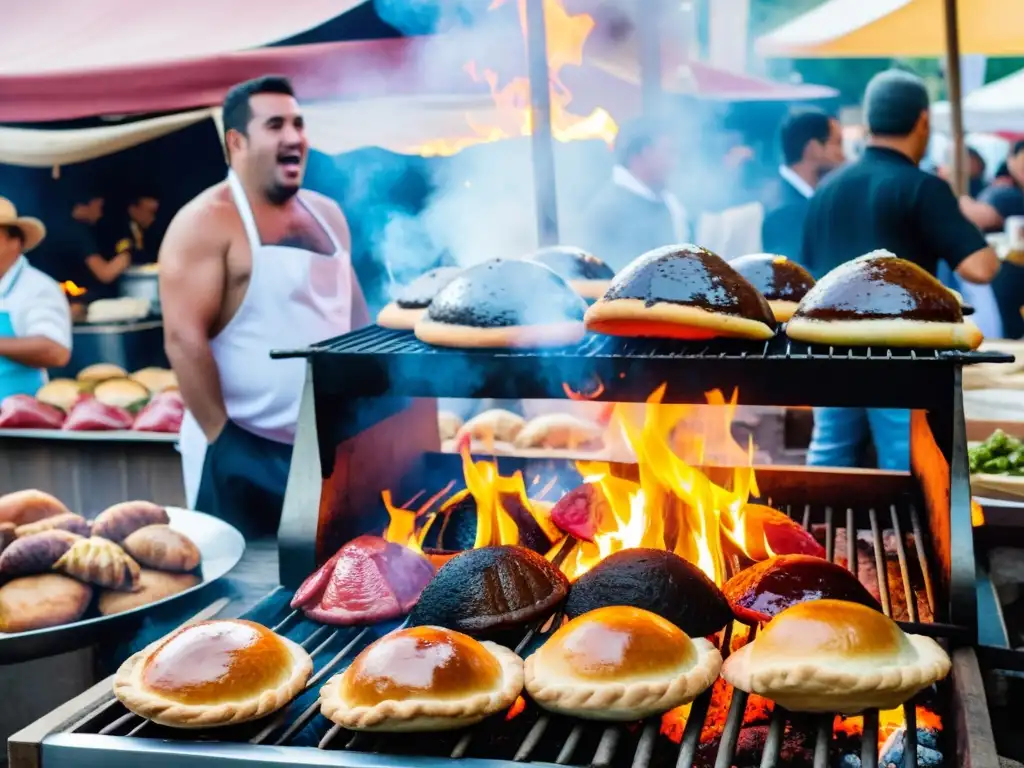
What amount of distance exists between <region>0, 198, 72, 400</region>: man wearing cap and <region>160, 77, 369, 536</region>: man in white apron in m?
2.46

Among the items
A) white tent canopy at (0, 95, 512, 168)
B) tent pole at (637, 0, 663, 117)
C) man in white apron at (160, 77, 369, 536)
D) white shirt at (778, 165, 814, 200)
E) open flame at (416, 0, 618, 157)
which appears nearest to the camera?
man in white apron at (160, 77, 369, 536)

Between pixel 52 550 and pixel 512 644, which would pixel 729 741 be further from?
pixel 52 550

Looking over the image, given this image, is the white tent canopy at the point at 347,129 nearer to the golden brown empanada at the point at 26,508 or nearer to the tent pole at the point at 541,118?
the tent pole at the point at 541,118

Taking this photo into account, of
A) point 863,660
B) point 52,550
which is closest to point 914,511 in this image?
point 863,660

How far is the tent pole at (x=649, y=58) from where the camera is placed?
355 inches

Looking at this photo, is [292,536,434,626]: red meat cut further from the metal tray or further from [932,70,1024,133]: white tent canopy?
[932,70,1024,133]: white tent canopy

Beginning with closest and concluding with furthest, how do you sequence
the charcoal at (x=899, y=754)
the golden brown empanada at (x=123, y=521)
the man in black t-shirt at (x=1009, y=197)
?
the charcoal at (x=899, y=754) → the golden brown empanada at (x=123, y=521) → the man in black t-shirt at (x=1009, y=197)

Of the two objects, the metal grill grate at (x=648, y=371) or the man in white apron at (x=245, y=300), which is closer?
the metal grill grate at (x=648, y=371)

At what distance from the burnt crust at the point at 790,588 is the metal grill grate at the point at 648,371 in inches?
16.9

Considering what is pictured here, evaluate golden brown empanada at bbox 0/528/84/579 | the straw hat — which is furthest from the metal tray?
the straw hat

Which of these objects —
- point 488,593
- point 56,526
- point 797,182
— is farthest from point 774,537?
point 797,182

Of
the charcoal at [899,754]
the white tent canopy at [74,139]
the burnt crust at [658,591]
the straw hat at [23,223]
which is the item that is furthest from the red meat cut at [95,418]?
the charcoal at [899,754]

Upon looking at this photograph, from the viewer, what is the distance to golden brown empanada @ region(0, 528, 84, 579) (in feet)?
9.11

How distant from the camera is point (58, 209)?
978 centimetres
